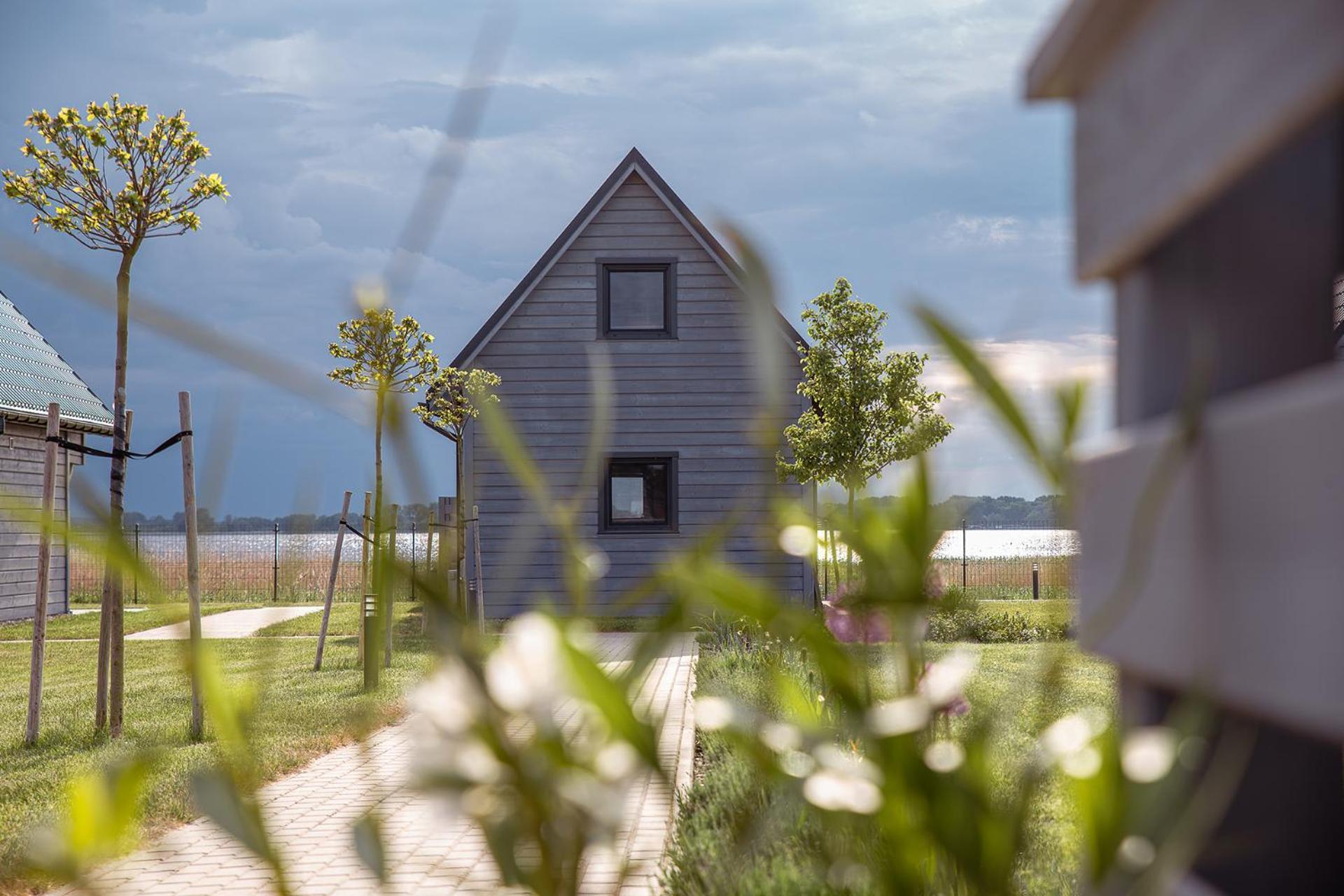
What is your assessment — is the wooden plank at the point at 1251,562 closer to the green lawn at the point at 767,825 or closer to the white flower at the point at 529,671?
the green lawn at the point at 767,825

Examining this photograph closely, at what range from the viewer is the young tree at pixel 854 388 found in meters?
12.8

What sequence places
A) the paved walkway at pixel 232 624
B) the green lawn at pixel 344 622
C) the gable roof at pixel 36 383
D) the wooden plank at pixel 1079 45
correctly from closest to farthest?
the wooden plank at pixel 1079 45
the paved walkway at pixel 232 624
the green lawn at pixel 344 622
the gable roof at pixel 36 383

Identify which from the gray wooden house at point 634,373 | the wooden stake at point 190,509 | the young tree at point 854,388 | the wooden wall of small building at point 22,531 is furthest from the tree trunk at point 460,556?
the wooden wall of small building at point 22,531

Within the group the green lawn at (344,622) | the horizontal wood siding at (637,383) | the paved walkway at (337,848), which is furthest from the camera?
the horizontal wood siding at (637,383)

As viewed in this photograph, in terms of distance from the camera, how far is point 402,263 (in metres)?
0.76

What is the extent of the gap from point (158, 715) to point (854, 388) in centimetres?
811

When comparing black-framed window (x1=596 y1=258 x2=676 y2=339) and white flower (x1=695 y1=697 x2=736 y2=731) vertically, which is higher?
black-framed window (x1=596 y1=258 x2=676 y2=339)

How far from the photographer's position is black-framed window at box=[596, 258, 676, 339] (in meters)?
15.9

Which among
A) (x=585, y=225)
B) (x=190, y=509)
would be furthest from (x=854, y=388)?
(x=190, y=509)

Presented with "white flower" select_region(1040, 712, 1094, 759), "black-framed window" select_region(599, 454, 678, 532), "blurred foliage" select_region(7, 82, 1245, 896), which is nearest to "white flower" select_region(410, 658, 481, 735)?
"blurred foliage" select_region(7, 82, 1245, 896)

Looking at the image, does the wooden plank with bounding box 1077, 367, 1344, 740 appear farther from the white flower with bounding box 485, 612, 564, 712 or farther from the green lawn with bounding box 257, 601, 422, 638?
the green lawn with bounding box 257, 601, 422, 638

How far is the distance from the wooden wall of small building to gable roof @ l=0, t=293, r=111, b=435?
0.40 m

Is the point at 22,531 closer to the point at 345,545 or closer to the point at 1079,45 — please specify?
the point at 345,545

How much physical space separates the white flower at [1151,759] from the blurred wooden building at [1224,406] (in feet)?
0.15
